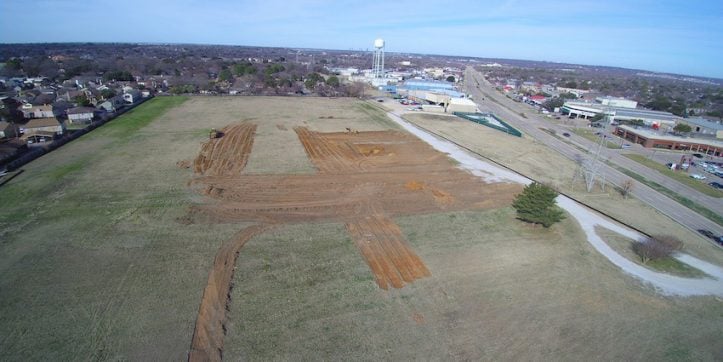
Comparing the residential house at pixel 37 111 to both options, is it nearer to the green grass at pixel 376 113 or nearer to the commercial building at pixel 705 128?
the green grass at pixel 376 113

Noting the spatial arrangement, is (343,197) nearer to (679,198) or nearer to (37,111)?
(679,198)

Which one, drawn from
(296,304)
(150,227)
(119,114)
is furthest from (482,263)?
(119,114)

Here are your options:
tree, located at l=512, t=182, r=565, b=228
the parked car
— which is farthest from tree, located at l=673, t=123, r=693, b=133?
tree, located at l=512, t=182, r=565, b=228

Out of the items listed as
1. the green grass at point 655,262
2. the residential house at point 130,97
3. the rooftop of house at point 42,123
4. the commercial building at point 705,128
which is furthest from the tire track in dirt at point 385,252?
the residential house at point 130,97

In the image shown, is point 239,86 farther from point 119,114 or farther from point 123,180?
point 123,180

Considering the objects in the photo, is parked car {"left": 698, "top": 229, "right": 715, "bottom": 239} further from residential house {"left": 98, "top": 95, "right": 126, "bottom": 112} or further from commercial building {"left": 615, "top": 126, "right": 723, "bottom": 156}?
residential house {"left": 98, "top": 95, "right": 126, "bottom": 112}

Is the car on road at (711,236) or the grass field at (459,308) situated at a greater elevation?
the car on road at (711,236)
